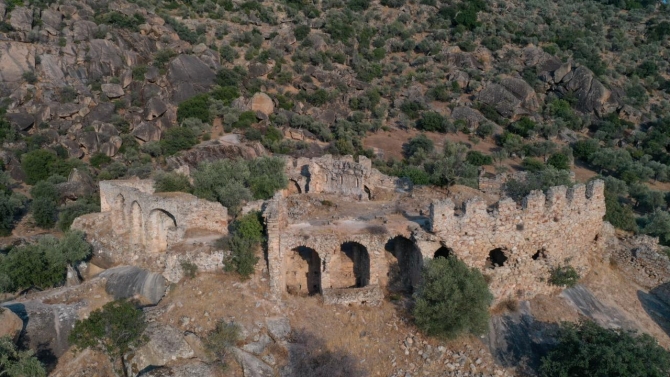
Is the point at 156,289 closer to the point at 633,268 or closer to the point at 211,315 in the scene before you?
the point at 211,315

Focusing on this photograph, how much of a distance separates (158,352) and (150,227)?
8.19 m

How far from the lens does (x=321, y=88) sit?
219 feet

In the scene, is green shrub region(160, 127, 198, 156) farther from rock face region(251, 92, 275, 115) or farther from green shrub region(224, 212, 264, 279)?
green shrub region(224, 212, 264, 279)

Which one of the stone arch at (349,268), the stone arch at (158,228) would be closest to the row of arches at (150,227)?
the stone arch at (158,228)

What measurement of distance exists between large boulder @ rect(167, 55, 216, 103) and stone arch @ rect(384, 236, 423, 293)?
1802 inches

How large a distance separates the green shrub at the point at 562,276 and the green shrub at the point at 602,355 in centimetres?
275

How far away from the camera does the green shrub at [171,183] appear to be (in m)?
24.6

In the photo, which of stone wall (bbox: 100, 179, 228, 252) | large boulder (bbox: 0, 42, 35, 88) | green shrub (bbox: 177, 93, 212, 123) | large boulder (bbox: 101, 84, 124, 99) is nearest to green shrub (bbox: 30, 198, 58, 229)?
stone wall (bbox: 100, 179, 228, 252)

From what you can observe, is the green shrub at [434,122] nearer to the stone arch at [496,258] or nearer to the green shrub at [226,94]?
the green shrub at [226,94]

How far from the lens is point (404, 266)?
18.5 meters

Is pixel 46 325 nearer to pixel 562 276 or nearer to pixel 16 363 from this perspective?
pixel 16 363

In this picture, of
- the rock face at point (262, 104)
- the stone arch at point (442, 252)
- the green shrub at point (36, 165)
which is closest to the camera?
the stone arch at point (442, 252)

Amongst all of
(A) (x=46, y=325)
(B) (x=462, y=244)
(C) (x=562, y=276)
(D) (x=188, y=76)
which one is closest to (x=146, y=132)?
(D) (x=188, y=76)

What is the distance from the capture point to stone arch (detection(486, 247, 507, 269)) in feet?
57.5
